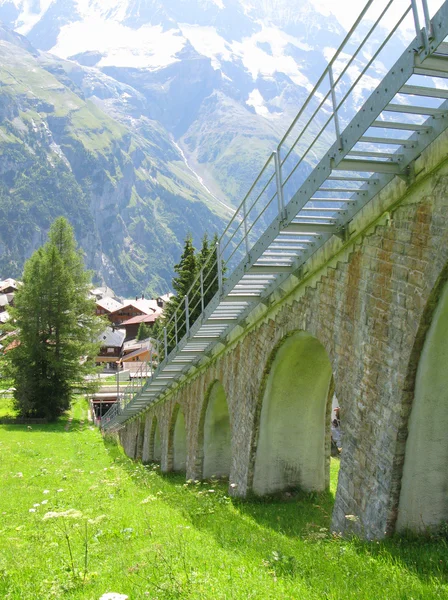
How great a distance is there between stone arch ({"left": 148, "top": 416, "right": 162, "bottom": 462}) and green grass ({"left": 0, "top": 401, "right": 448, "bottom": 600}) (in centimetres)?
1082

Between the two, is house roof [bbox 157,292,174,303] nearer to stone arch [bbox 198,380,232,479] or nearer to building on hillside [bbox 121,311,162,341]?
building on hillside [bbox 121,311,162,341]

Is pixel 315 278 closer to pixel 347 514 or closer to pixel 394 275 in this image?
pixel 394 275

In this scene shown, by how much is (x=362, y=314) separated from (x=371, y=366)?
2.34ft

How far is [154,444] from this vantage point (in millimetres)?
24094

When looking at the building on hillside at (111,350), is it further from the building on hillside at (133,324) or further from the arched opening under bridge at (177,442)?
the arched opening under bridge at (177,442)

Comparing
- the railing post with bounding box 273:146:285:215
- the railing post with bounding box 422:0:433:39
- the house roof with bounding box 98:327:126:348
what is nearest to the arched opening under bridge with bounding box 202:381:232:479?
the railing post with bounding box 273:146:285:215

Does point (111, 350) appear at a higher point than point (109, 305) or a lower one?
lower

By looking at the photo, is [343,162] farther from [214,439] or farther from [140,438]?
[140,438]

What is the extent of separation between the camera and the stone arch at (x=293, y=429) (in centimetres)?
1053

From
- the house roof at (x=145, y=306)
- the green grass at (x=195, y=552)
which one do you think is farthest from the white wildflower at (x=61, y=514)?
the house roof at (x=145, y=306)

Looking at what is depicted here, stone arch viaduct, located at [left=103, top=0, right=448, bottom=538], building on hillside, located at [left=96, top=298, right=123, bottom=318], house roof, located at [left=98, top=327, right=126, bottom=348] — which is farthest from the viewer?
building on hillside, located at [left=96, top=298, right=123, bottom=318]

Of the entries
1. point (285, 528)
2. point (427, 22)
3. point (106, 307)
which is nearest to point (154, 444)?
point (285, 528)

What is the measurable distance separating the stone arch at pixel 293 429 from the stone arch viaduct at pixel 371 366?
2 cm

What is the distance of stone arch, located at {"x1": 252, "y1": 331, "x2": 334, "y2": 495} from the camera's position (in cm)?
1053
